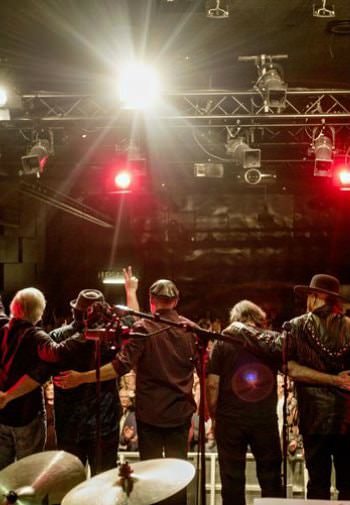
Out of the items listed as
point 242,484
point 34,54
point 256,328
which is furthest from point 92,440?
point 34,54

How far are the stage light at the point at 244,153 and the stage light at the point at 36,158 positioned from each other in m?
1.97

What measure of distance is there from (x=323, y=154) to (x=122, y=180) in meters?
2.26

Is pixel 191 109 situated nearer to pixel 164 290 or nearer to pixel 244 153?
pixel 244 153

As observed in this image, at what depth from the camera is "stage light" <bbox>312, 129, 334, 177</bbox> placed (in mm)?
5473

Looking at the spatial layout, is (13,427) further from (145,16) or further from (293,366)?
(145,16)

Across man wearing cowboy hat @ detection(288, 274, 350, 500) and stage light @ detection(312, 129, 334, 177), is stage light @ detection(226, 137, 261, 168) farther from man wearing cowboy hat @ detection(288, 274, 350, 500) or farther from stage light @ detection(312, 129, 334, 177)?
man wearing cowboy hat @ detection(288, 274, 350, 500)

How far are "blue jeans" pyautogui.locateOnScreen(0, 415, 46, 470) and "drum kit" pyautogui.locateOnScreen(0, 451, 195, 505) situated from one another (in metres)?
0.88

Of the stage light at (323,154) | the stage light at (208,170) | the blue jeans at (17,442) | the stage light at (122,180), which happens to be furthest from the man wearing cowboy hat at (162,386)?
the stage light at (208,170)

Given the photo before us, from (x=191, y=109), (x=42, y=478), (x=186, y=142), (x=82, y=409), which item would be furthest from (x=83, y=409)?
(x=186, y=142)

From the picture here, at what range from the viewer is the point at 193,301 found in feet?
31.0

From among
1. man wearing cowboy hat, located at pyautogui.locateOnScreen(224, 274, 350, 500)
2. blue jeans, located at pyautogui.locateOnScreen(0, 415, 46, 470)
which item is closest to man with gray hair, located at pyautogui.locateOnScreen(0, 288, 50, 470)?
blue jeans, located at pyautogui.locateOnScreen(0, 415, 46, 470)

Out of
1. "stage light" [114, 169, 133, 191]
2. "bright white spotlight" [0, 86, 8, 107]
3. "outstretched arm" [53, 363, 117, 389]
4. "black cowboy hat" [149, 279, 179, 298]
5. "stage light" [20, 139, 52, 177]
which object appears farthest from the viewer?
"stage light" [114, 169, 133, 191]

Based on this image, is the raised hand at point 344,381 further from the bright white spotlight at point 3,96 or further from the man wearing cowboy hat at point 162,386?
the bright white spotlight at point 3,96

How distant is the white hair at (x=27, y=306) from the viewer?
3203 mm
